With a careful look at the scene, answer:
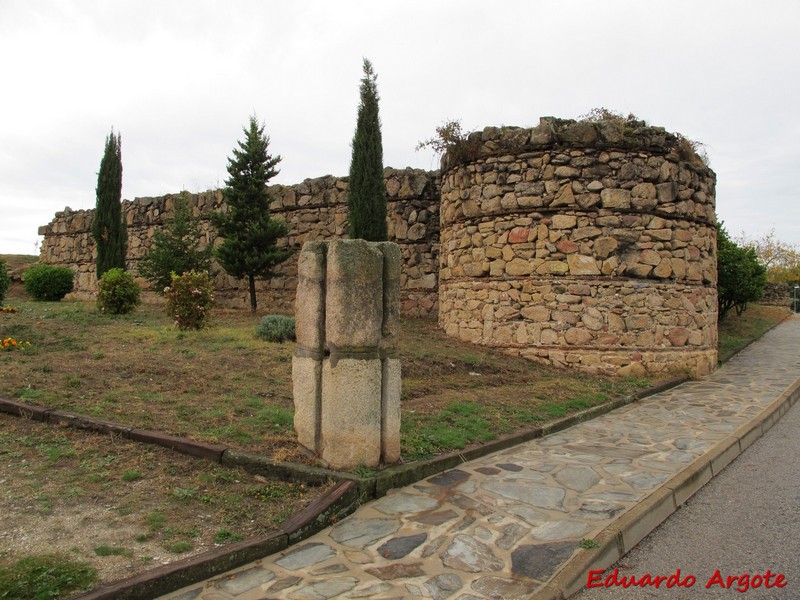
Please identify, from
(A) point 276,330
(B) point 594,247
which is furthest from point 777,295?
(A) point 276,330

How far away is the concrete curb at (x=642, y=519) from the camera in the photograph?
11.5 ft

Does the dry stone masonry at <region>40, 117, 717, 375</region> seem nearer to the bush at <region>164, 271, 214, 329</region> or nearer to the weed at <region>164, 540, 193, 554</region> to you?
the bush at <region>164, 271, 214, 329</region>

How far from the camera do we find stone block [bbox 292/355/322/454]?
4949 mm

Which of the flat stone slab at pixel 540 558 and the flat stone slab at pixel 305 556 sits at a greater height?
the flat stone slab at pixel 305 556

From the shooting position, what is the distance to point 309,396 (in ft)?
16.4

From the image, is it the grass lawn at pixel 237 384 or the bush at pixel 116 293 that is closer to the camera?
the grass lawn at pixel 237 384

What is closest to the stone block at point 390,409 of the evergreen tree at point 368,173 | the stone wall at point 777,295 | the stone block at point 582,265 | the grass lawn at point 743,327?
the stone block at point 582,265

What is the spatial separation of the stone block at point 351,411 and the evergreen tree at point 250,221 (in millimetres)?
10227

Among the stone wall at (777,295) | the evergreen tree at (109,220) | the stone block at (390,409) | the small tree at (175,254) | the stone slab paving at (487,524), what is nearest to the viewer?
the stone slab paving at (487,524)

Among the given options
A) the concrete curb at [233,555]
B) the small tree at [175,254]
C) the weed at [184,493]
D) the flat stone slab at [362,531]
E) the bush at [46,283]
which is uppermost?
the small tree at [175,254]

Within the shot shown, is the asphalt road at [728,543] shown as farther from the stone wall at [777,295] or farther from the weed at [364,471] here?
the stone wall at [777,295]

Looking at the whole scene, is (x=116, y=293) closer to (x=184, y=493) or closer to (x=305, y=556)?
(x=184, y=493)

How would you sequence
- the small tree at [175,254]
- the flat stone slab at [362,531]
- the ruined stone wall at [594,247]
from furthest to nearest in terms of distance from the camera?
1. the small tree at [175,254]
2. the ruined stone wall at [594,247]
3. the flat stone slab at [362,531]

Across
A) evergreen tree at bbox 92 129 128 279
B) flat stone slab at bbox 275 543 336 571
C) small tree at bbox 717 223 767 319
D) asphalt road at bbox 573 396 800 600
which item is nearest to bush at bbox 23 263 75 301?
evergreen tree at bbox 92 129 128 279
